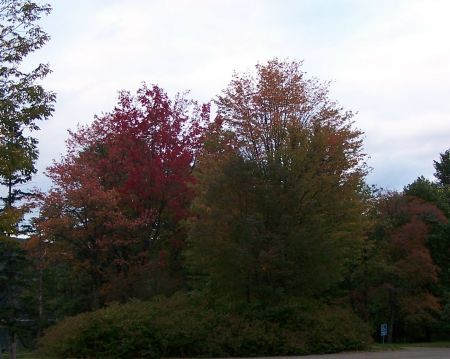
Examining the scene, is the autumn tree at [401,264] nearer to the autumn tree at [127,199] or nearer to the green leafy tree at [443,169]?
the autumn tree at [127,199]

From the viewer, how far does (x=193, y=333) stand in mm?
24172

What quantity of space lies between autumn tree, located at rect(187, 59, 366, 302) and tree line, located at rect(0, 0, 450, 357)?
7cm

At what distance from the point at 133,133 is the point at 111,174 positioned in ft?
8.97

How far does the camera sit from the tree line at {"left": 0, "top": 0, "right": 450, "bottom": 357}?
85.6ft

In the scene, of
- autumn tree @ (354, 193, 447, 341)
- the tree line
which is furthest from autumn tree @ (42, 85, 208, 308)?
autumn tree @ (354, 193, 447, 341)

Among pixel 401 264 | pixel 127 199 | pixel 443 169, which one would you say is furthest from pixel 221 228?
pixel 443 169

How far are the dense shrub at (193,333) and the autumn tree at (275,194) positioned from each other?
4.97 feet

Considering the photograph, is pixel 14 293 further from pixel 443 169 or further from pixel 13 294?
pixel 443 169

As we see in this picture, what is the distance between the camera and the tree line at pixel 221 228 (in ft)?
85.6

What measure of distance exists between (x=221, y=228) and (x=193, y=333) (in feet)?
15.5

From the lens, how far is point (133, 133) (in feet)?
118

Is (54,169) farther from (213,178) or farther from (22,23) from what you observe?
(22,23)

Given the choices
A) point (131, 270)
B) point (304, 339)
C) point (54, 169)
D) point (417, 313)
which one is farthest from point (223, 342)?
point (417, 313)

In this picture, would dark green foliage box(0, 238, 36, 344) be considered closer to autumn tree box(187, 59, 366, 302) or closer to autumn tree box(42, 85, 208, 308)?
autumn tree box(42, 85, 208, 308)
